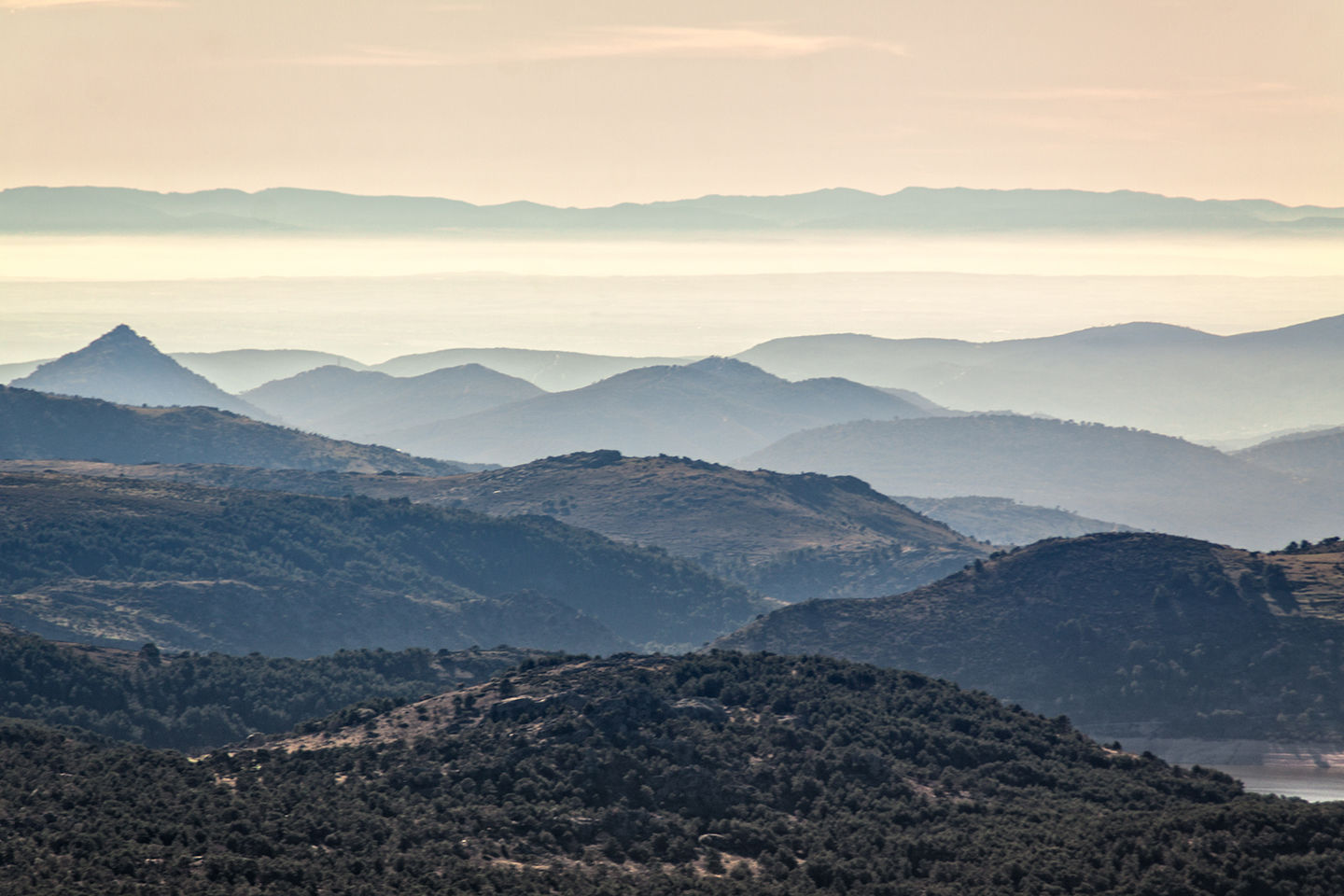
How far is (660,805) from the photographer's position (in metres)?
104

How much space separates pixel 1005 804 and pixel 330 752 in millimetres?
41556

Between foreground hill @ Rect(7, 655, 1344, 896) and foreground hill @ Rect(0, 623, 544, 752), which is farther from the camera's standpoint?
foreground hill @ Rect(0, 623, 544, 752)

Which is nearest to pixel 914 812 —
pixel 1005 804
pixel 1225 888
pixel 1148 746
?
pixel 1005 804

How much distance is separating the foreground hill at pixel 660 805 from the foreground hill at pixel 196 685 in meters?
47.8

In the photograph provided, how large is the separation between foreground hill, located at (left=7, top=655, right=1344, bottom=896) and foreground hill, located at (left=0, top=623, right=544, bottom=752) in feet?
157

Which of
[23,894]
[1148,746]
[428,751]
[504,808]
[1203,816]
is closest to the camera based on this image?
[23,894]

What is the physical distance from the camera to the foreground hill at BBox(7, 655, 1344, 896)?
282 ft

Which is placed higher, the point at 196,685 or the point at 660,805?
the point at 660,805

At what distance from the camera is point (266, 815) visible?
305 ft

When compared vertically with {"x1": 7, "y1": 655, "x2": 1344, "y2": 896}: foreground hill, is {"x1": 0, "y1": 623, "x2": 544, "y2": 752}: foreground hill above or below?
below

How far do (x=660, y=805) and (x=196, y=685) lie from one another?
89322 millimetres

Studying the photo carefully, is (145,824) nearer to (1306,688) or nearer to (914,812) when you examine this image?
(914,812)

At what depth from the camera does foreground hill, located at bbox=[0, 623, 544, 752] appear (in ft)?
550

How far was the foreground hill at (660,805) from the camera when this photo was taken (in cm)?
8606
